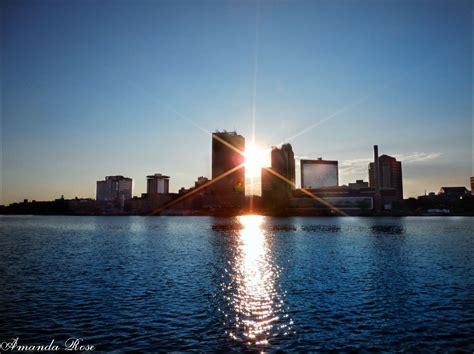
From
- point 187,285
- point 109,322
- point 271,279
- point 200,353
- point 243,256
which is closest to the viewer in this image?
point 200,353

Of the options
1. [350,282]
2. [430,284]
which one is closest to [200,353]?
[350,282]

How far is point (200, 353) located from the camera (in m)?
20.1

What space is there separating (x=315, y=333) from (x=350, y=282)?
18.4m

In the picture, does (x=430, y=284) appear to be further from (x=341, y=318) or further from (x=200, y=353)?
(x=200, y=353)
